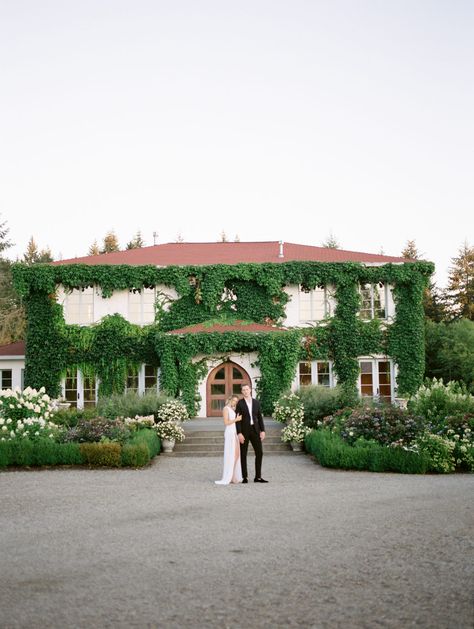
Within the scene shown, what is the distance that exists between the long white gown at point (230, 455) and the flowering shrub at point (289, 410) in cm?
551

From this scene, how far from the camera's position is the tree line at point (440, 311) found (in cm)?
3406

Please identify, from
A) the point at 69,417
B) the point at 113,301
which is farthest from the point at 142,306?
the point at 69,417

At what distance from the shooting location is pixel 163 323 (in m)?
27.5

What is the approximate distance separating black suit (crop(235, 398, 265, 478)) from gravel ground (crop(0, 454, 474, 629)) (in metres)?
0.46

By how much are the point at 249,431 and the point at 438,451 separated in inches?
158

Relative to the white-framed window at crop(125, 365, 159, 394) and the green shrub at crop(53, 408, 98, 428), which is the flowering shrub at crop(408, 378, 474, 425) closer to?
the green shrub at crop(53, 408, 98, 428)

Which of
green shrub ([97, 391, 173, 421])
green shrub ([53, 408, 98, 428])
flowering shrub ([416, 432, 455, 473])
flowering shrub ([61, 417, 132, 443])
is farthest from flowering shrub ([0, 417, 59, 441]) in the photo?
flowering shrub ([416, 432, 455, 473])

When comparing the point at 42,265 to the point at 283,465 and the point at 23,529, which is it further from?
the point at 23,529

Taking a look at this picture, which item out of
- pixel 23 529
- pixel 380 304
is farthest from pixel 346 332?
pixel 23 529

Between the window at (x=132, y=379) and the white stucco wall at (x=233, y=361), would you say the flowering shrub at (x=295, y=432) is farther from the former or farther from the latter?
the window at (x=132, y=379)

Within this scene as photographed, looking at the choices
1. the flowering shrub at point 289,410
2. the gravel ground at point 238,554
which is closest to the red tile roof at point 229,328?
the flowering shrub at point 289,410

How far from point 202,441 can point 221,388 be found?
24.6ft

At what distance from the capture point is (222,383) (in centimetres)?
2648

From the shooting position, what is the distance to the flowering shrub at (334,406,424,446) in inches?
602
